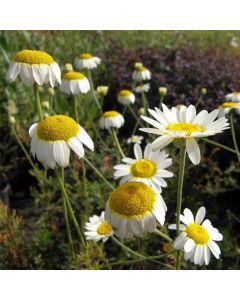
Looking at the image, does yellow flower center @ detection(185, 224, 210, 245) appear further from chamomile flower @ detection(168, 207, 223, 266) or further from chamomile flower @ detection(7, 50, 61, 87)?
chamomile flower @ detection(7, 50, 61, 87)

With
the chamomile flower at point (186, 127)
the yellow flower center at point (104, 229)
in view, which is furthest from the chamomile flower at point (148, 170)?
the chamomile flower at point (186, 127)

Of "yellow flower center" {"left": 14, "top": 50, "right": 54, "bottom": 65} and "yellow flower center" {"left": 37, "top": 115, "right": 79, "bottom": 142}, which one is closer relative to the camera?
"yellow flower center" {"left": 37, "top": 115, "right": 79, "bottom": 142}

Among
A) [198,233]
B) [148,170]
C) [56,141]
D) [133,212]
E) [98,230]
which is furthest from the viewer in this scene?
[98,230]

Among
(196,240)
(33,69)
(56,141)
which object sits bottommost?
(196,240)

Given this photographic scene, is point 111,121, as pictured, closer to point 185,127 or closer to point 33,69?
point 33,69

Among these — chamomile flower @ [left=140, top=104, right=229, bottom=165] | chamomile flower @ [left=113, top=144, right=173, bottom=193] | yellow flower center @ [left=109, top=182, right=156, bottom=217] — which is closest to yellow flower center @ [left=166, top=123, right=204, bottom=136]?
chamomile flower @ [left=140, top=104, right=229, bottom=165]

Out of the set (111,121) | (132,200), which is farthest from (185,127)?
(111,121)
